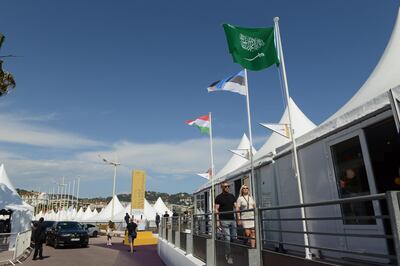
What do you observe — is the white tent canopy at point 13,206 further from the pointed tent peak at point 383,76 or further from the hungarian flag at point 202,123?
the pointed tent peak at point 383,76

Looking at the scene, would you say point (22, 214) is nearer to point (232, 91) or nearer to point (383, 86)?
point (232, 91)

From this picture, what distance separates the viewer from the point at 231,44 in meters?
9.16

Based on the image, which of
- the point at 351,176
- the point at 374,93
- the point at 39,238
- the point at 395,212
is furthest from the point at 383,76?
the point at 39,238

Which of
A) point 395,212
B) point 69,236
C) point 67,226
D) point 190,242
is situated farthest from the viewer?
point 67,226

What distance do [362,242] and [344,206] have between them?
0.72 meters

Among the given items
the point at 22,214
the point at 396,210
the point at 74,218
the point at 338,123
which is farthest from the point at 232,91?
the point at 74,218

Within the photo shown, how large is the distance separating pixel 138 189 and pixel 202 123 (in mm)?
16482

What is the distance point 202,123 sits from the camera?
1653 centimetres

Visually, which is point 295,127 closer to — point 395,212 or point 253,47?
point 253,47

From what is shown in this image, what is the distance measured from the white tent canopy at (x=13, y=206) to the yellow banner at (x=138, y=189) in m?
9.66

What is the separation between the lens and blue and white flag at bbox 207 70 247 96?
11.6 meters

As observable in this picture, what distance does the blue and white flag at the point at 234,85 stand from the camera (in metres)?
11.6

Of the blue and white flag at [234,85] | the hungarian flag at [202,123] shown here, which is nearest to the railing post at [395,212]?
the blue and white flag at [234,85]

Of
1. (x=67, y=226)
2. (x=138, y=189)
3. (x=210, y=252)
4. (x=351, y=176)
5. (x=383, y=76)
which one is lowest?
(x=210, y=252)
